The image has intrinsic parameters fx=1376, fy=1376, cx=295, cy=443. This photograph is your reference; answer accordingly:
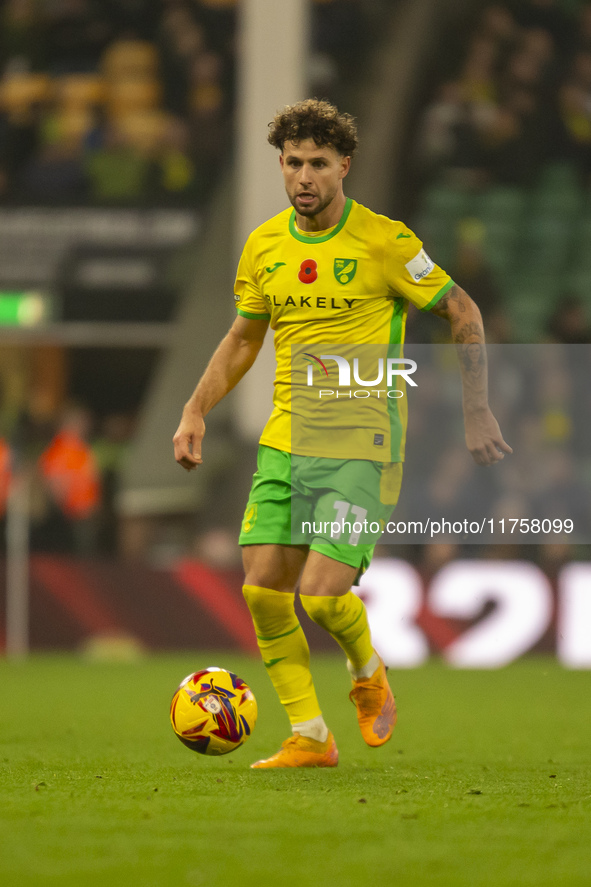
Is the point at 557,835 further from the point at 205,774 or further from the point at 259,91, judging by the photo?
the point at 259,91

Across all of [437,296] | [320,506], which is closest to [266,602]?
[320,506]

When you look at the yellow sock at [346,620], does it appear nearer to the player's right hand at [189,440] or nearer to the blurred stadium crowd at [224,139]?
the player's right hand at [189,440]

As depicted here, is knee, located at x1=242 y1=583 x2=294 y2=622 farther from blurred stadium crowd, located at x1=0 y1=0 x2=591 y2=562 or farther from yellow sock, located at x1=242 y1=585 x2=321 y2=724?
blurred stadium crowd, located at x1=0 y1=0 x2=591 y2=562

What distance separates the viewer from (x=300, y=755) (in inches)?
169

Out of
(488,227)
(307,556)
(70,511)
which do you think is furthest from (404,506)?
(488,227)

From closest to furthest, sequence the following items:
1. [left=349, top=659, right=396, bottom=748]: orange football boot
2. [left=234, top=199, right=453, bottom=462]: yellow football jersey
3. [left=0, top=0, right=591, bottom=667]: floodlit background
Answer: [left=234, top=199, right=453, bottom=462]: yellow football jersey, [left=349, top=659, right=396, bottom=748]: orange football boot, [left=0, top=0, right=591, bottom=667]: floodlit background

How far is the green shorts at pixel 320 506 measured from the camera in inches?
166

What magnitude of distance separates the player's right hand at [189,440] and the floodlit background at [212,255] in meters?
5.02

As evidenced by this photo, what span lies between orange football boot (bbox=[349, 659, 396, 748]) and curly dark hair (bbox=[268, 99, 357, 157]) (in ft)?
5.47

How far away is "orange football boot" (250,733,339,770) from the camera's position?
4.29m

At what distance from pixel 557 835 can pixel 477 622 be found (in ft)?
22.5

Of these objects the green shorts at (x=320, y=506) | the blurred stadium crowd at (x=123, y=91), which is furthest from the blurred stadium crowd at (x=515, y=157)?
the green shorts at (x=320, y=506)

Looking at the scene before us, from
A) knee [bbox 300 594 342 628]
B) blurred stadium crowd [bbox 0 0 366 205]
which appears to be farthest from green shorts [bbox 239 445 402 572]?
blurred stadium crowd [bbox 0 0 366 205]

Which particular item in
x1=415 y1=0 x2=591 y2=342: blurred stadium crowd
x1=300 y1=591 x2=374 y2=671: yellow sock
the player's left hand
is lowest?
x1=300 y1=591 x2=374 y2=671: yellow sock
